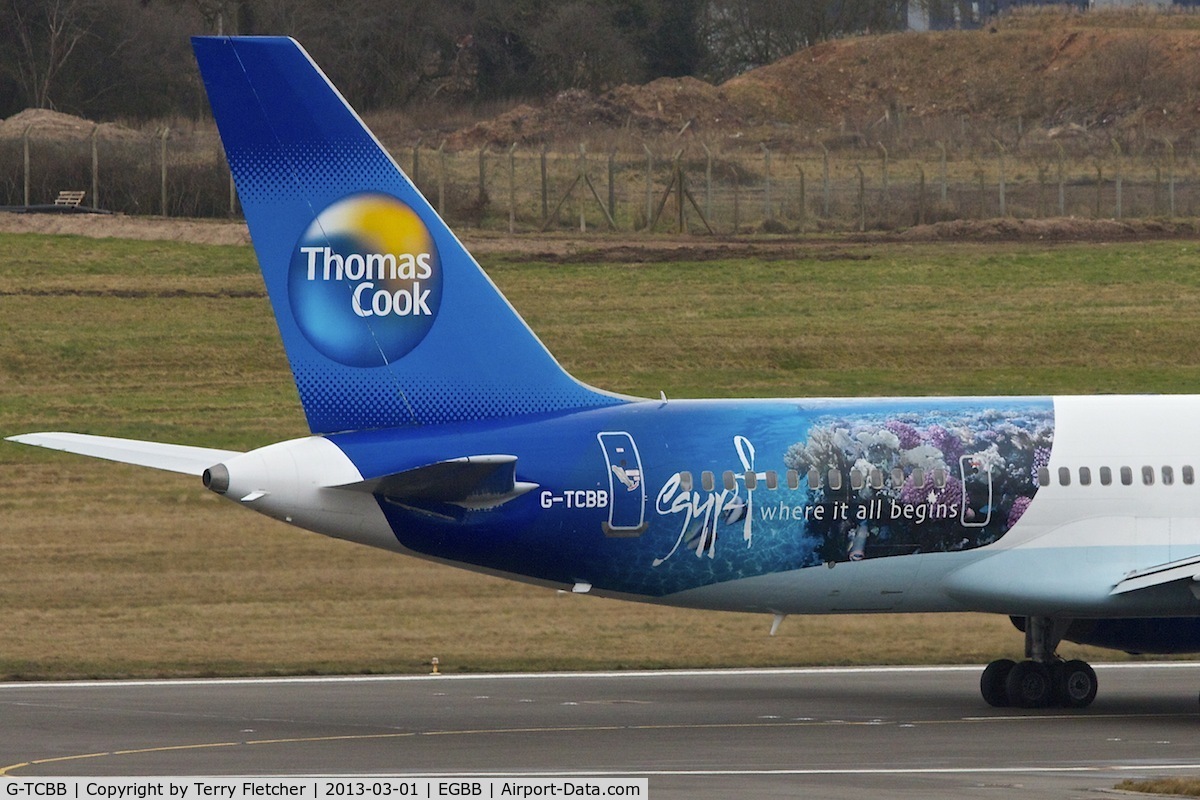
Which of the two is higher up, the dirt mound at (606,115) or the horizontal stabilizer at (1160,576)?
the dirt mound at (606,115)

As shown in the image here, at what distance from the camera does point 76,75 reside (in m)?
102

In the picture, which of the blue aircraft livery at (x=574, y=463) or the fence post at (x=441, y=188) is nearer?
the blue aircraft livery at (x=574, y=463)

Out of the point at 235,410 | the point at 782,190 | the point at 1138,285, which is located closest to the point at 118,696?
the point at 235,410

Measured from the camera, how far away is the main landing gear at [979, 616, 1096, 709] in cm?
3167

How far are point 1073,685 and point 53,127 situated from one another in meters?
62.2

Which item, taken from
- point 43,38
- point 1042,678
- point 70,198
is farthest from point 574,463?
point 43,38

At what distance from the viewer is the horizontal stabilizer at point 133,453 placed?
1123 inches

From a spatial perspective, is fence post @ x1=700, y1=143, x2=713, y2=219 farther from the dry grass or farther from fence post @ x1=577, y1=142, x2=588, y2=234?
the dry grass

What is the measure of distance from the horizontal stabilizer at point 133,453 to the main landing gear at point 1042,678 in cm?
1146

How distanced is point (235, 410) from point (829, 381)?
15781 millimetres

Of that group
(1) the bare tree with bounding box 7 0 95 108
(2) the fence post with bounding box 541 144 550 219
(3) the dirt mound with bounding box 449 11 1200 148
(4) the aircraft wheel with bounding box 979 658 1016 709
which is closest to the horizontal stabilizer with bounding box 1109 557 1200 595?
(4) the aircraft wheel with bounding box 979 658 1016 709

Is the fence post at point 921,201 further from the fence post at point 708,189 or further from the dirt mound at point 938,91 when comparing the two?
the dirt mound at point 938,91

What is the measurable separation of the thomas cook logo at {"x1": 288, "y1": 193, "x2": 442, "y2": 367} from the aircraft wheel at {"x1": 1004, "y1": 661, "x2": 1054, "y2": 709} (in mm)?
9826

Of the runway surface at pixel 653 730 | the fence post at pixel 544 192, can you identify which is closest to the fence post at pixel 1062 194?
the fence post at pixel 544 192
